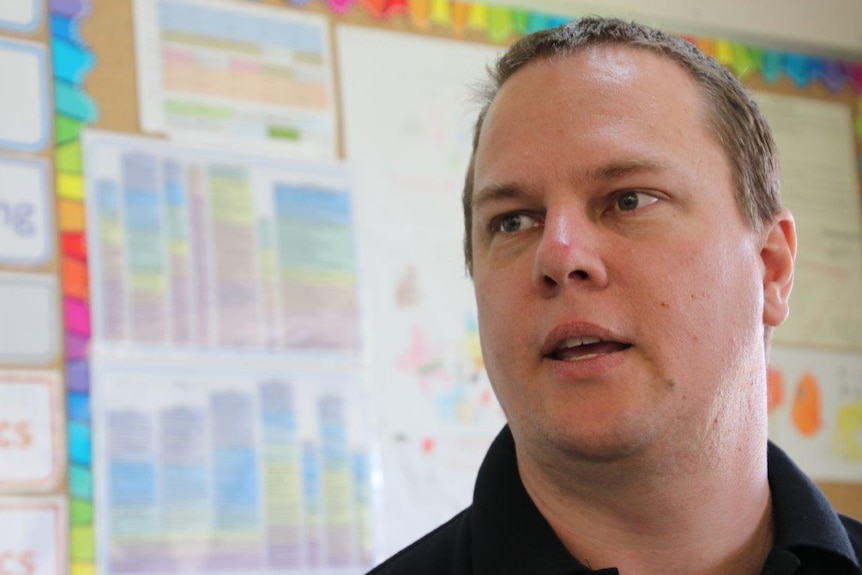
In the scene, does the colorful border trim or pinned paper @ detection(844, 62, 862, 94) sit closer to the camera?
the colorful border trim

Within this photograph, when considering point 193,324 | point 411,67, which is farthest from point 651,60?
point 411,67

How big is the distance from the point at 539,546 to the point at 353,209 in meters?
1.30

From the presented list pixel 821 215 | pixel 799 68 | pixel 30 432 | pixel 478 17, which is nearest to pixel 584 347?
pixel 30 432

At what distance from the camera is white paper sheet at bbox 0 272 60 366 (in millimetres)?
1814

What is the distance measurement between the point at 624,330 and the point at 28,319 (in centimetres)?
119

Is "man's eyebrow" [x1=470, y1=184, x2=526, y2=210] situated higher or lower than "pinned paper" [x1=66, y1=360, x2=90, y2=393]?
lower

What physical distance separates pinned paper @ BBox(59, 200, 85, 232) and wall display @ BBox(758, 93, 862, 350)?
4.71 ft

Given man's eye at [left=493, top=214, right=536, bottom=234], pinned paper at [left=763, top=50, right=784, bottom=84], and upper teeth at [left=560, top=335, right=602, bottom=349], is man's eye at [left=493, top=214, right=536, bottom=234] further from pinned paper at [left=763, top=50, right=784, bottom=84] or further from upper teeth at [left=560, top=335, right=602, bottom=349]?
pinned paper at [left=763, top=50, right=784, bottom=84]

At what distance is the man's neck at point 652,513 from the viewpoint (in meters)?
0.91

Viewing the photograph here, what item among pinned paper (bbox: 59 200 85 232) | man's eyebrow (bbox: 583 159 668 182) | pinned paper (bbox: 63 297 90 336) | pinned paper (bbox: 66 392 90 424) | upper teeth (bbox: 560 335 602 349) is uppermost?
pinned paper (bbox: 59 200 85 232)

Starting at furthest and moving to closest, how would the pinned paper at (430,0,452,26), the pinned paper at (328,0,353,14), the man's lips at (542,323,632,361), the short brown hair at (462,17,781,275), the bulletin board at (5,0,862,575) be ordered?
the pinned paper at (430,0,452,26) → the pinned paper at (328,0,353,14) → the bulletin board at (5,0,862,575) → the short brown hair at (462,17,781,275) → the man's lips at (542,323,632,361)

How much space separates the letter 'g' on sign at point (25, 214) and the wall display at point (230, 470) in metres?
0.20

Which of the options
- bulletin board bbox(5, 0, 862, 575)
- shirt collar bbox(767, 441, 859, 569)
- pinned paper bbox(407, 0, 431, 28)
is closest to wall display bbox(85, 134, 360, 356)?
bulletin board bbox(5, 0, 862, 575)

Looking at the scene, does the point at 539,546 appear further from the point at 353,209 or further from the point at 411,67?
the point at 411,67
